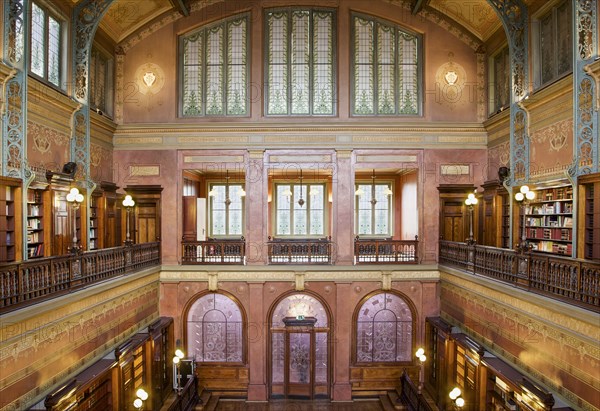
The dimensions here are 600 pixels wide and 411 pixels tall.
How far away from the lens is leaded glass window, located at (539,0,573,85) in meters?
9.90

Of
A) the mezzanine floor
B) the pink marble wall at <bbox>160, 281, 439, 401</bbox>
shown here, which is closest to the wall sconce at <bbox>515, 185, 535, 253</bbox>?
the pink marble wall at <bbox>160, 281, 439, 401</bbox>

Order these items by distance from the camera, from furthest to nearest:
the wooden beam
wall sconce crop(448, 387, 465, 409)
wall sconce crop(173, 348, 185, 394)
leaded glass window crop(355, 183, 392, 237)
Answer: leaded glass window crop(355, 183, 392, 237) < the wooden beam < wall sconce crop(173, 348, 185, 394) < wall sconce crop(448, 387, 465, 409)

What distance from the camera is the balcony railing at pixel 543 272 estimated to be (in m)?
6.67

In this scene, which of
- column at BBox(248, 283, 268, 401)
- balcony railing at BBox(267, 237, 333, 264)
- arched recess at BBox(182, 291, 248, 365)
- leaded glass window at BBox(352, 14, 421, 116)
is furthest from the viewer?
leaded glass window at BBox(352, 14, 421, 116)

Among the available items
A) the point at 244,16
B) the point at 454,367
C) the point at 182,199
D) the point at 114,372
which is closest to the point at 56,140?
the point at 182,199

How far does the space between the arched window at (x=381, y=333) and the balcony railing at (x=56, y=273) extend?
22.9 feet

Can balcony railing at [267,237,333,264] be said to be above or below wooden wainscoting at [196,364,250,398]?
above

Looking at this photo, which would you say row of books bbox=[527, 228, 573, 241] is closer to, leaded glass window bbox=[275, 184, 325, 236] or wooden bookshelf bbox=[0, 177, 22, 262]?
leaded glass window bbox=[275, 184, 325, 236]

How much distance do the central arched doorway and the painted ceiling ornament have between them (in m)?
7.66

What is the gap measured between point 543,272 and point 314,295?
7269mm

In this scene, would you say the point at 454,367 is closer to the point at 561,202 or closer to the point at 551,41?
the point at 561,202

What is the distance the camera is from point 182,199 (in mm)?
14227

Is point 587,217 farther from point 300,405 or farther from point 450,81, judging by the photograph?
point 300,405

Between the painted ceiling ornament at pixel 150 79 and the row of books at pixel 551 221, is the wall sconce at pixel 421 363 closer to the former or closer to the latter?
the row of books at pixel 551 221
